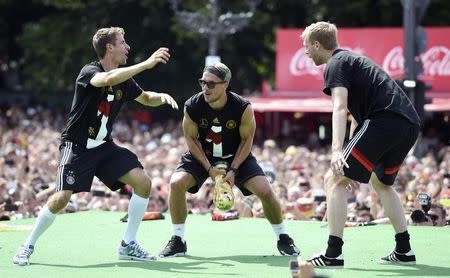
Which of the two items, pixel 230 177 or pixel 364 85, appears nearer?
pixel 364 85

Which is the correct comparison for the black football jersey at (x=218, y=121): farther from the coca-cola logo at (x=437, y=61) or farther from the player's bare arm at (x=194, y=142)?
the coca-cola logo at (x=437, y=61)

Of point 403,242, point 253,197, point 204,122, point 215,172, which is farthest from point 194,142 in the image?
point 253,197

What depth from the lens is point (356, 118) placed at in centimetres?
862

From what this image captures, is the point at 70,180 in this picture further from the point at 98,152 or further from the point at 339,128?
the point at 339,128

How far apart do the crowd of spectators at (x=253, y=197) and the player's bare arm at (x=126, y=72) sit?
5.68 feet

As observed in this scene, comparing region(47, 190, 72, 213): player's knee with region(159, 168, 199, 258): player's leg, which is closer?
region(47, 190, 72, 213): player's knee

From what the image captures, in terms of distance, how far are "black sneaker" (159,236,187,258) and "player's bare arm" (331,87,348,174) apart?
185 cm

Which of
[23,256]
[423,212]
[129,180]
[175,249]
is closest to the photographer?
[23,256]

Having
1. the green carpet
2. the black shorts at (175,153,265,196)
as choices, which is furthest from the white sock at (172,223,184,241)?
the black shorts at (175,153,265,196)

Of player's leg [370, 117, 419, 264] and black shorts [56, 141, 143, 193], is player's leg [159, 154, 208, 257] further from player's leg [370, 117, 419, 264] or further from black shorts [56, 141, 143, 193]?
player's leg [370, 117, 419, 264]

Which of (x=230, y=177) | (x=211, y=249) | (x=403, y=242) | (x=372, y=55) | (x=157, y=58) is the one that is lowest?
(x=211, y=249)

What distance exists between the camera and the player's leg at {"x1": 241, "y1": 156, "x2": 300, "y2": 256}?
9.50 metres

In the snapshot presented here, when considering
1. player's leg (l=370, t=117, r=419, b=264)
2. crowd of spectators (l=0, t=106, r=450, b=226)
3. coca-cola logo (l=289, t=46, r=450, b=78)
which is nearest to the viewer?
player's leg (l=370, t=117, r=419, b=264)

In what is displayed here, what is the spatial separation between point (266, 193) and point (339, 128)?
5.03 ft
